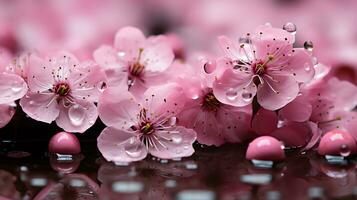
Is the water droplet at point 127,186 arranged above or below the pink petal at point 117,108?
below

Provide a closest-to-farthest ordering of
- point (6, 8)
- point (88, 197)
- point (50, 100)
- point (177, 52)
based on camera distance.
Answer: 1. point (88, 197)
2. point (50, 100)
3. point (177, 52)
4. point (6, 8)

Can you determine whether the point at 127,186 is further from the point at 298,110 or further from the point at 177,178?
the point at 298,110

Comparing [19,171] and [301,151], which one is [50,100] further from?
[301,151]

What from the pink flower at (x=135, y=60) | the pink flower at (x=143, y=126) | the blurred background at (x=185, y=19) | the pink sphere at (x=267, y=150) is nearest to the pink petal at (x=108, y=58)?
the pink flower at (x=135, y=60)

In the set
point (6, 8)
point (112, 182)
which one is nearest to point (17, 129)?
point (112, 182)

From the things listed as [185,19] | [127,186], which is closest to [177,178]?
[127,186]

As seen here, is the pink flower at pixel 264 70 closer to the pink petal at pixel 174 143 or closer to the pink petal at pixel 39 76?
the pink petal at pixel 174 143

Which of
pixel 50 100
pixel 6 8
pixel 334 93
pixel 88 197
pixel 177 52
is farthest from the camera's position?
pixel 6 8
